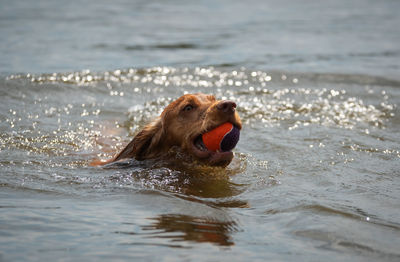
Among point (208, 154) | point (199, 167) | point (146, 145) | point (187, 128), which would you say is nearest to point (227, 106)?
point (208, 154)

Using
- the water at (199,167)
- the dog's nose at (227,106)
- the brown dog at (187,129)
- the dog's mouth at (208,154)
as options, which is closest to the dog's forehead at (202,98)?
the brown dog at (187,129)

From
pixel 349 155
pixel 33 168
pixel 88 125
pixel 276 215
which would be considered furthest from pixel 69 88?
pixel 276 215

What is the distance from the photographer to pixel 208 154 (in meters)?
A: 5.36

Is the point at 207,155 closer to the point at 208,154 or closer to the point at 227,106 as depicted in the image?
the point at 208,154

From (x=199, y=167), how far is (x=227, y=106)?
0.72 meters

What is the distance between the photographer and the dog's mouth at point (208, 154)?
524 centimetres

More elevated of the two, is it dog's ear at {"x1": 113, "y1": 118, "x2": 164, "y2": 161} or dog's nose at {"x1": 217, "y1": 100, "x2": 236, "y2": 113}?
dog's nose at {"x1": 217, "y1": 100, "x2": 236, "y2": 113}

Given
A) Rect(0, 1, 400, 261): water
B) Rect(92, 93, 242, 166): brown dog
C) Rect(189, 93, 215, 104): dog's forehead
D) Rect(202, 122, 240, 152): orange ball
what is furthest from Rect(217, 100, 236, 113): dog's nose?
Rect(0, 1, 400, 261): water

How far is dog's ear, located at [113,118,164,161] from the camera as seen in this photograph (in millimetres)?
5922

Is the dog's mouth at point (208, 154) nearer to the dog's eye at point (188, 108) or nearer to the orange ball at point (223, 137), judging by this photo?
the orange ball at point (223, 137)

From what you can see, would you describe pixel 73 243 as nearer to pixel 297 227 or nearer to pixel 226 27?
pixel 297 227

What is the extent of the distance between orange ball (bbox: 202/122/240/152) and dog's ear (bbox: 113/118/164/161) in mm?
739

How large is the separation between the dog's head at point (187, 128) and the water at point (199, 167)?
7.8 inches

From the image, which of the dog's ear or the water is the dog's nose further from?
the dog's ear
